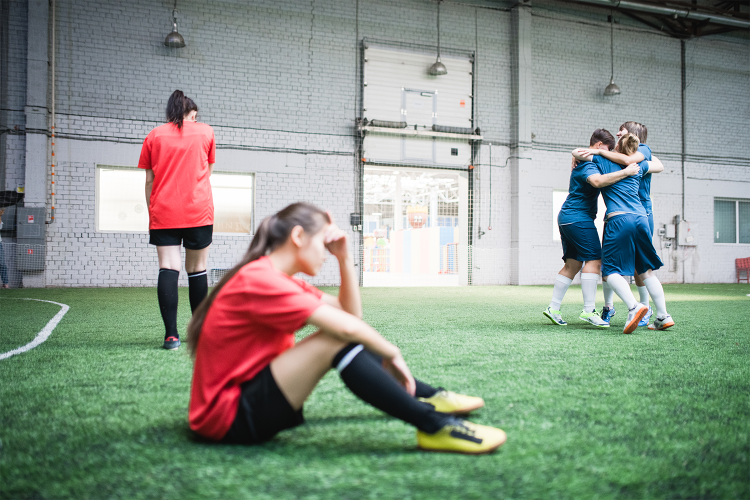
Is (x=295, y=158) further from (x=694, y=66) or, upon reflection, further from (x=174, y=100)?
(x=694, y=66)

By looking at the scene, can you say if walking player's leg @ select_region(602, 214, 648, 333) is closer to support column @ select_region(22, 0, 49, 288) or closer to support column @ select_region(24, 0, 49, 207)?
support column @ select_region(22, 0, 49, 288)

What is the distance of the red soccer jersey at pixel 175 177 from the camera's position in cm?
325

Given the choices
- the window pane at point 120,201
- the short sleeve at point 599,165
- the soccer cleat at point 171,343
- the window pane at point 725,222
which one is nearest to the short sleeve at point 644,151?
the short sleeve at point 599,165

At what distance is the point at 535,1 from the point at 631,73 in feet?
10.2

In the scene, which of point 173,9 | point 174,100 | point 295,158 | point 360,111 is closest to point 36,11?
point 173,9

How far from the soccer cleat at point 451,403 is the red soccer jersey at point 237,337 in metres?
0.57

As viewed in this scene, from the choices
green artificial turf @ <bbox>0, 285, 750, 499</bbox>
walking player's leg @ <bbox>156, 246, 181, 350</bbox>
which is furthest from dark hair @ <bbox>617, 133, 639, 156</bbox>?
walking player's leg @ <bbox>156, 246, 181, 350</bbox>

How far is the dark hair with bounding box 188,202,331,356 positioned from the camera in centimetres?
151

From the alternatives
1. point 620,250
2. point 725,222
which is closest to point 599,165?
point 620,250

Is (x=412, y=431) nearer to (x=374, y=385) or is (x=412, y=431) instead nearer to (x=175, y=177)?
(x=374, y=385)

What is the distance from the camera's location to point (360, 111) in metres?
11.5

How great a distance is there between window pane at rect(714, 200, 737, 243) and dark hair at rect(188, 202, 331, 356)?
15.7 metres

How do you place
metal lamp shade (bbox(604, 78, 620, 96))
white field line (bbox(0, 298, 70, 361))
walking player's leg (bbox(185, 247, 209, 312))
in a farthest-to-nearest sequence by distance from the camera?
metal lamp shade (bbox(604, 78, 620, 96)) < walking player's leg (bbox(185, 247, 209, 312)) < white field line (bbox(0, 298, 70, 361))

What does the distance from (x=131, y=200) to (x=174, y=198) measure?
800cm
